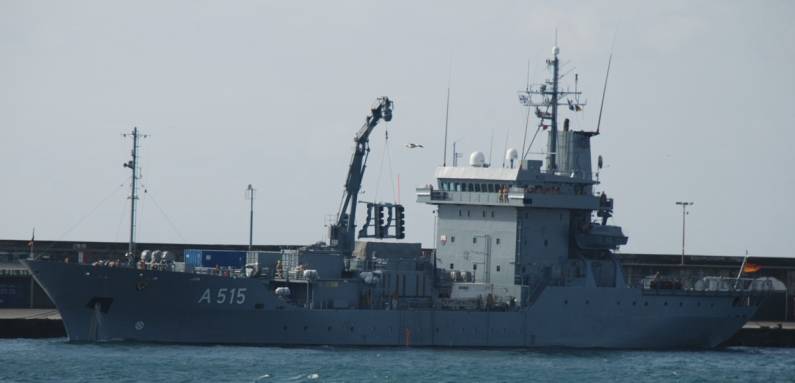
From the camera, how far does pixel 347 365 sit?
5403cm

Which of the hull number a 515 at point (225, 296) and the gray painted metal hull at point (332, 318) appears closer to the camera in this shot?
the gray painted metal hull at point (332, 318)

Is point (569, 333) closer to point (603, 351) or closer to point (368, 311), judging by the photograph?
point (603, 351)

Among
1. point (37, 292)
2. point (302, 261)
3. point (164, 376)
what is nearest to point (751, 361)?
point (302, 261)

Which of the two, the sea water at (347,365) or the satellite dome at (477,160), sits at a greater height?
the satellite dome at (477,160)

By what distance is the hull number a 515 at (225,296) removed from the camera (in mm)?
56812

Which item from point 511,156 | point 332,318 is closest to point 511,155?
point 511,156

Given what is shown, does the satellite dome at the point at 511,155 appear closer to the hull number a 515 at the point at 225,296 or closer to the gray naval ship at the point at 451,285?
the gray naval ship at the point at 451,285

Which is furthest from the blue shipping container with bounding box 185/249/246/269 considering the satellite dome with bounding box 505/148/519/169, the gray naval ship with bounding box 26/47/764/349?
the satellite dome with bounding box 505/148/519/169

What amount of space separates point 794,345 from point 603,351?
12.4 m

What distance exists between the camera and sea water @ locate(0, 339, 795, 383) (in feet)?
168

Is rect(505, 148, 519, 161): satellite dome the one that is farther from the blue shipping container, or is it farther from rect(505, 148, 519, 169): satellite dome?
the blue shipping container

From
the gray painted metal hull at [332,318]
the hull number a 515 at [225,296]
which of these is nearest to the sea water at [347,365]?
the gray painted metal hull at [332,318]

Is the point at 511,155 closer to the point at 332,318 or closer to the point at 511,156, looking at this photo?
the point at 511,156

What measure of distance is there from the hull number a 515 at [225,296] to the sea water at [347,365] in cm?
160
